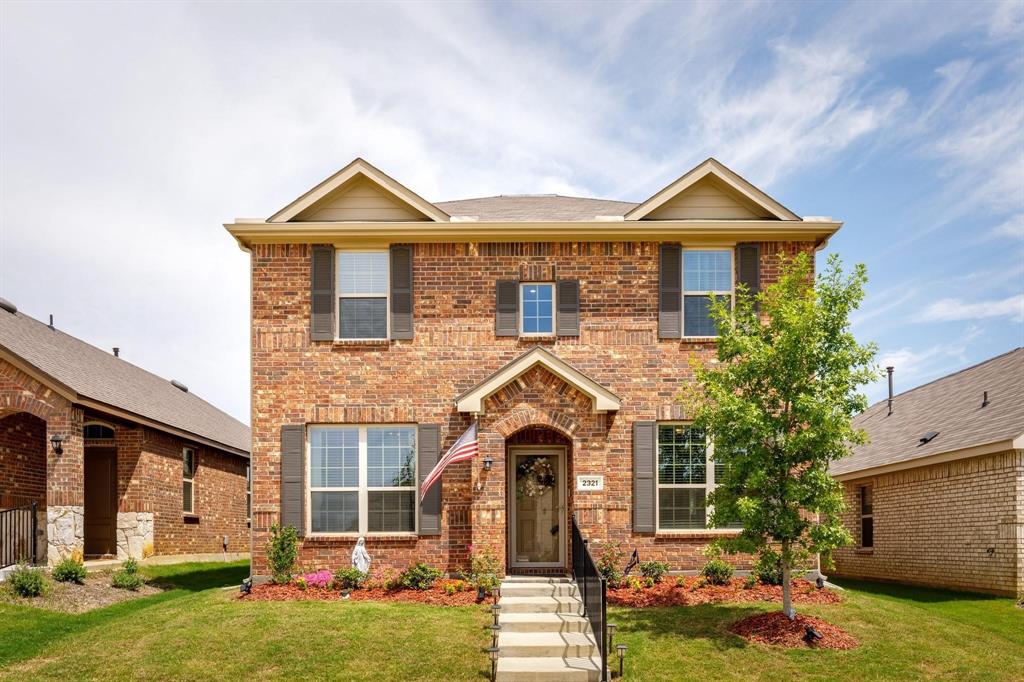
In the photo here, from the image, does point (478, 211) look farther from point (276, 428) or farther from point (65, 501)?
point (65, 501)

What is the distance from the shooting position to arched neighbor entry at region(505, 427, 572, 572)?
46.3ft

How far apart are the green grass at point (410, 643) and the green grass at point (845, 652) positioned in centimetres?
2

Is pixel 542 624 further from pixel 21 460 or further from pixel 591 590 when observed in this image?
pixel 21 460

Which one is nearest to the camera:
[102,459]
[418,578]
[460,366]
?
[418,578]

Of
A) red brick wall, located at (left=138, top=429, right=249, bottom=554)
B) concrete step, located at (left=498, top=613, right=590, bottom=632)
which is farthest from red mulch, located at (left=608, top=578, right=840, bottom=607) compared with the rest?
red brick wall, located at (left=138, top=429, right=249, bottom=554)

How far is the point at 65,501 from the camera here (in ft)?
48.3

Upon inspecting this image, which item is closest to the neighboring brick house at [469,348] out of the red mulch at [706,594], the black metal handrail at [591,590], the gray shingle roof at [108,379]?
the red mulch at [706,594]

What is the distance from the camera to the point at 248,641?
1037 centimetres

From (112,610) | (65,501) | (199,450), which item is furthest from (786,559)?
(199,450)

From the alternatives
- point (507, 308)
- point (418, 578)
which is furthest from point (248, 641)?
point (507, 308)

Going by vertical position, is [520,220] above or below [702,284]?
above

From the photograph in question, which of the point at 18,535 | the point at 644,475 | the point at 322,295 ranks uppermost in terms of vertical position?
the point at 322,295

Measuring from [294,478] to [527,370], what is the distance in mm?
4414

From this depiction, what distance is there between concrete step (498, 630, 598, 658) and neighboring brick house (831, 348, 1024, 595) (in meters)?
4.68
